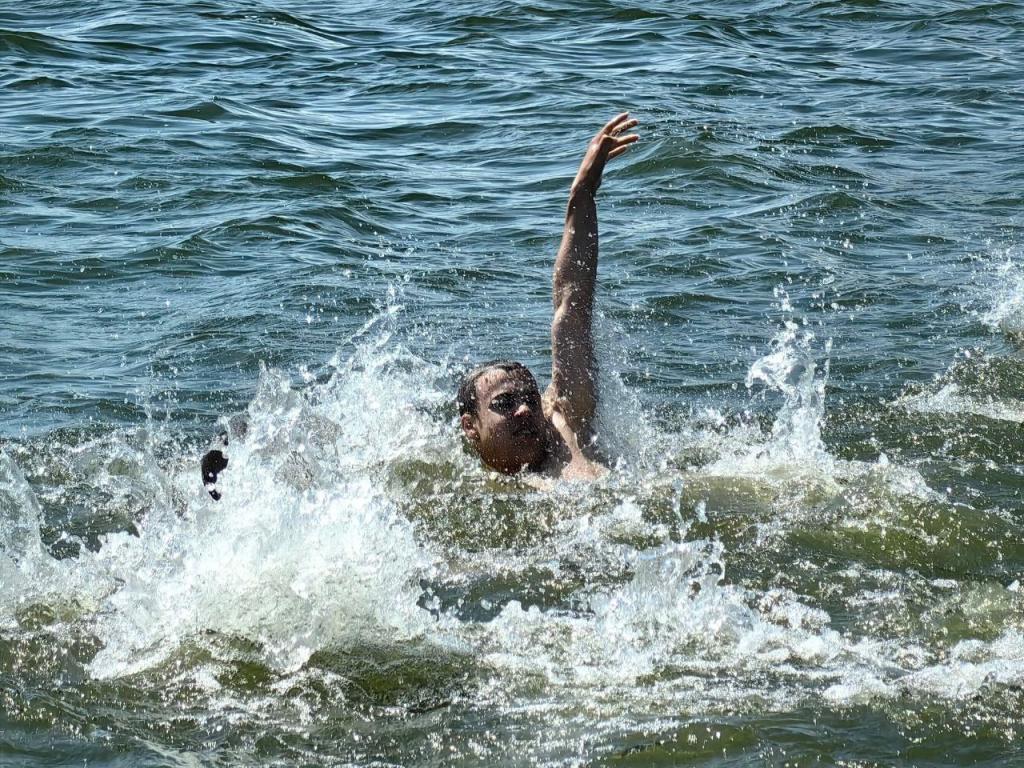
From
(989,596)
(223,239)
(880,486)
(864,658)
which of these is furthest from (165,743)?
(223,239)

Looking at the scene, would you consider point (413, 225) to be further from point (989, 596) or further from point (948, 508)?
point (989, 596)

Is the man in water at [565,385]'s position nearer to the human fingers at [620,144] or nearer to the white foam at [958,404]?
the human fingers at [620,144]

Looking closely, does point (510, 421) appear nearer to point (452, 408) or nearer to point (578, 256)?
point (578, 256)

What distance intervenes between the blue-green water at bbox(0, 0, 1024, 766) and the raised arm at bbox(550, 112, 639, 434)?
29 centimetres

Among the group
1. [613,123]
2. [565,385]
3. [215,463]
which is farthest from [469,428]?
[613,123]

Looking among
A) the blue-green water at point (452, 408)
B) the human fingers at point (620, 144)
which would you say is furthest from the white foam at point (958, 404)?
the human fingers at point (620, 144)

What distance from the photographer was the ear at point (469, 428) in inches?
271

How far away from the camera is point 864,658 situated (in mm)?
4656

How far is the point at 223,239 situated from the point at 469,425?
4633 mm

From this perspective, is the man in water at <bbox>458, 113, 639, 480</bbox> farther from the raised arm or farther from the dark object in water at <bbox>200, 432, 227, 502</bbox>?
the dark object in water at <bbox>200, 432, 227, 502</bbox>

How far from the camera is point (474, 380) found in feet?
22.5

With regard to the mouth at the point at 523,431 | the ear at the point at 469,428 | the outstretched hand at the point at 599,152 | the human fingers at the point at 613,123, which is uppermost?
the human fingers at the point at 613,123

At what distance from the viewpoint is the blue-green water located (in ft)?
14.8

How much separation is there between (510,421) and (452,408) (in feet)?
4.43
